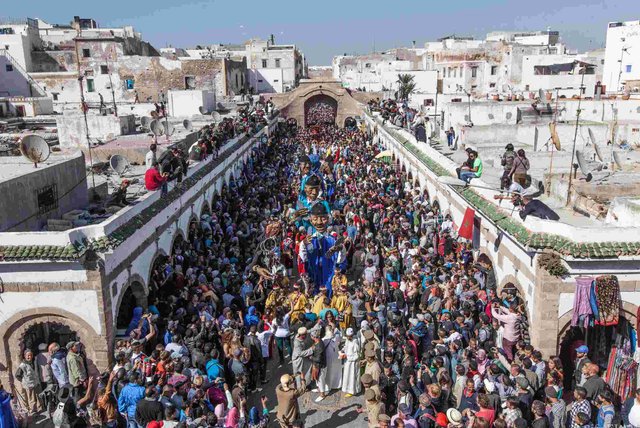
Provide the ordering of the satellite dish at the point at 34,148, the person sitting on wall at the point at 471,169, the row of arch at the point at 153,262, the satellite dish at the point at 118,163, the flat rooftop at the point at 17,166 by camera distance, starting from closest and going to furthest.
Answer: the row of arch at the point at 153,262, the satellite dish at the point at 34,148, the flat rooftop at the point at 17,166, the person sitting on wall at the point at 471,169, the satellite dish at the point at 118,163

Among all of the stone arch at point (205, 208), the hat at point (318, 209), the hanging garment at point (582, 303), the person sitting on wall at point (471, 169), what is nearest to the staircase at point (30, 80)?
the stone arch at point (205, 208)

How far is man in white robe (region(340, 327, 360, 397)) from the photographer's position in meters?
9.42

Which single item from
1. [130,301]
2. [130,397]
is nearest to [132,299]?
[130,301]

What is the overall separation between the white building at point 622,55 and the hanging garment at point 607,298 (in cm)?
3175

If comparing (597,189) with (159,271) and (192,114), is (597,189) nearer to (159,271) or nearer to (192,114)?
(159,271)

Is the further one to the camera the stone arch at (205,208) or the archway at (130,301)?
the stone arch at (205,208)

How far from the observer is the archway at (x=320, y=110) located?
169 ft

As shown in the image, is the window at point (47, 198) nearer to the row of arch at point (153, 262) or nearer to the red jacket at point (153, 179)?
the red jacket at point (153, 179)

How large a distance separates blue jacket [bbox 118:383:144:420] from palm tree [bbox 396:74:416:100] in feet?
129

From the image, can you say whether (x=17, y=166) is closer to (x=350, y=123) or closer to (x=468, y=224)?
(x=468, y=224)

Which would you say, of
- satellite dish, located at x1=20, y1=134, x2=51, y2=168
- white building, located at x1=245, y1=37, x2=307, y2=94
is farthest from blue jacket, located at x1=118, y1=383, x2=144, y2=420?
white building, located at x1=245, y1=37, x2=307, y2=94

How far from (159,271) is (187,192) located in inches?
131

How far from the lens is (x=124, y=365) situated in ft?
27.8

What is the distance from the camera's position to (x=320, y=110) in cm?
5509
